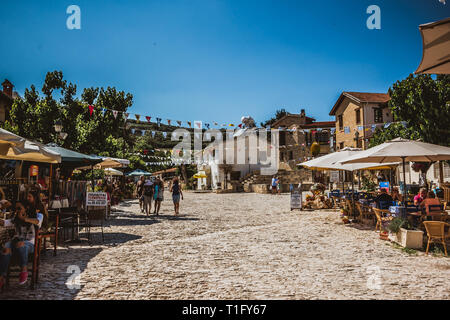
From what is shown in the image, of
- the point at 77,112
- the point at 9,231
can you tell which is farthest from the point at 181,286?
the point at 77,112

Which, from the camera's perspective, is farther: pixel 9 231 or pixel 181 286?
pixel 9 231

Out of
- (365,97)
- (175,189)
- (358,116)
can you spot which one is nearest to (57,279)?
(175,189)

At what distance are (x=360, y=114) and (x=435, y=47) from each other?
97.4 ft

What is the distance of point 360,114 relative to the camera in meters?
31.2

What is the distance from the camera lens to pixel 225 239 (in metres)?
7.71

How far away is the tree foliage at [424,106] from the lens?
14.2 meters

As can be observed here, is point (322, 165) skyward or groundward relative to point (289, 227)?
A: skyward

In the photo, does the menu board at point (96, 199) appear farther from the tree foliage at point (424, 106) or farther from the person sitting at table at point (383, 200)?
the tree foliage at point (424, 106)

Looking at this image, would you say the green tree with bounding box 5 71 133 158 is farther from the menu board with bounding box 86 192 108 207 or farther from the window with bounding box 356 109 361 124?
the window with bounding box 356 109 361 124

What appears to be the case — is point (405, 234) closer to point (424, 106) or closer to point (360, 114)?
point (424, 106)

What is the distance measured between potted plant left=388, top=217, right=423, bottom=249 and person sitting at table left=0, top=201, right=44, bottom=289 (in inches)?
276

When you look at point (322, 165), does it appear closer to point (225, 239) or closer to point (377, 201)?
point (377, 201)
